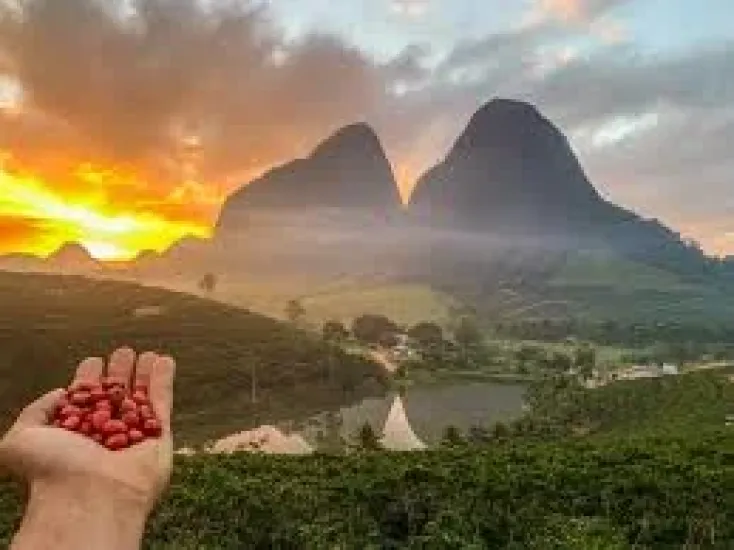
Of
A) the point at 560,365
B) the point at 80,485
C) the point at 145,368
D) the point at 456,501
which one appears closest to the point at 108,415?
the point at 80,485

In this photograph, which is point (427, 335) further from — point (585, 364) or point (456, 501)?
point (456, 501)

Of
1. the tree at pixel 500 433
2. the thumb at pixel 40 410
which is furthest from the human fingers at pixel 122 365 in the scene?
the tree at pixel 500 433

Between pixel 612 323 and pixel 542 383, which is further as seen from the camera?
pixel 612 323

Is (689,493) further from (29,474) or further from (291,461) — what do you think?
(29,474)

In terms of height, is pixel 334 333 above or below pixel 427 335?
below

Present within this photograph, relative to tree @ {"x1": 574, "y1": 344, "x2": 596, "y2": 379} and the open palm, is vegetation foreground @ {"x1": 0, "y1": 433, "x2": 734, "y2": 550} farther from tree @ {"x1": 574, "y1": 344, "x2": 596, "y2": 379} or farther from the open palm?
tree @ {"x1": 574, "y1": 344, "x2": 596, "y2": 379}

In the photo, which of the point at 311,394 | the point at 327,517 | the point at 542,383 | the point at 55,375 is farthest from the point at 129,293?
the point at 327,517

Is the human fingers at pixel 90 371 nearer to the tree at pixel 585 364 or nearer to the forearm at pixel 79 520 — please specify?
the forearm at pixel 79 520
